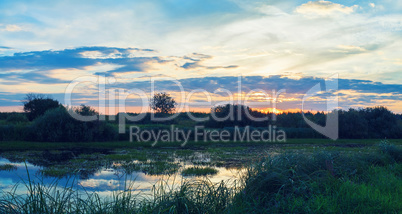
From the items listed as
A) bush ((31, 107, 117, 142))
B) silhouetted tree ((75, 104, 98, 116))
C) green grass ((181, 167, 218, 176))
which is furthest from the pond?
silhouetted tree ((75, 104, 98, 116))

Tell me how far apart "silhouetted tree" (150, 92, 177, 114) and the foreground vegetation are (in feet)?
134

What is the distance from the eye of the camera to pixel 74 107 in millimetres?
23688

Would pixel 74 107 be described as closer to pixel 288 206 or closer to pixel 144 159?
pixel 144 159

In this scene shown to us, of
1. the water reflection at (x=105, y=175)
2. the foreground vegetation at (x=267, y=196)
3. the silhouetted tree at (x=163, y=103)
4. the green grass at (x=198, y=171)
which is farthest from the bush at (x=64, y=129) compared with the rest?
the silhouetted tree at (x=163, y=103)

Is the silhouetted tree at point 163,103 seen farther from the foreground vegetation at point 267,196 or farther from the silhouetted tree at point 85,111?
the foreground vegetation at point 267,196

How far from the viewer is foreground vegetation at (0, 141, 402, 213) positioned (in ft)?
15.4

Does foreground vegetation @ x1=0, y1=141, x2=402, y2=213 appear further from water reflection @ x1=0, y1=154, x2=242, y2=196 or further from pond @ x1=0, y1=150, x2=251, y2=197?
water reflection @ x1=0, y1=154, x2=242, y2=196

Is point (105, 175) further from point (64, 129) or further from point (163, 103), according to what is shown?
point (163, 103)

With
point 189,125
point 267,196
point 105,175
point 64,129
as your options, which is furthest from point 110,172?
point 189,125

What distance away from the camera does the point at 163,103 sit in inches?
1927

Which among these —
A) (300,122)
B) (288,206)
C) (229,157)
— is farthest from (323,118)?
(288,206)

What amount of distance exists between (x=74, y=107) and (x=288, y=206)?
71.2 feet

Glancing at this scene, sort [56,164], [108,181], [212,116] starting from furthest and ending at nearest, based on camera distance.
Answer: [212,116], [56,164], [108,181]

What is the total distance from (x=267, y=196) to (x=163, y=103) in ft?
142
